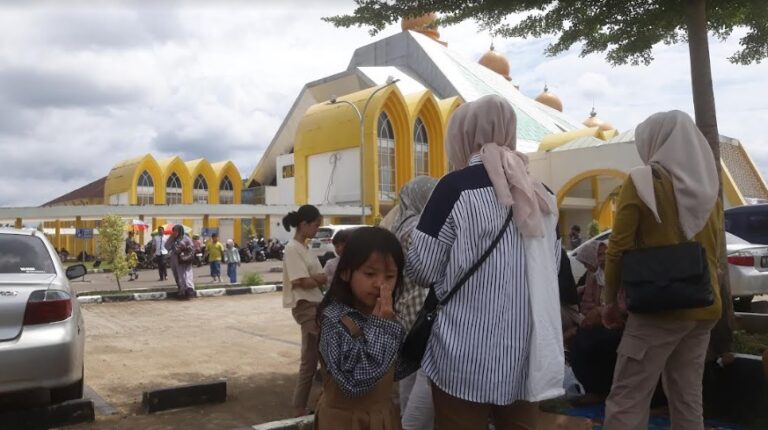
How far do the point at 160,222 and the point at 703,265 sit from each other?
37365mm

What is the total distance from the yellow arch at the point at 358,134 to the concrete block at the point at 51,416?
2849cm

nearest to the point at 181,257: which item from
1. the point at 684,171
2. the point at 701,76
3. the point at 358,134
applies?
the point at 701,76

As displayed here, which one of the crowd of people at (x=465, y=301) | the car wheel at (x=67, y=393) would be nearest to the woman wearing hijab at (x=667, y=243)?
the crowd of people at (x=465, y=301)

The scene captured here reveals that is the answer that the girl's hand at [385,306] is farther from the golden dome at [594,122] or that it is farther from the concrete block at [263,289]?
the golden dome at [594,122]

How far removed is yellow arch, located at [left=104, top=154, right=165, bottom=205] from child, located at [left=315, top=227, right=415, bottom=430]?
4055 cm

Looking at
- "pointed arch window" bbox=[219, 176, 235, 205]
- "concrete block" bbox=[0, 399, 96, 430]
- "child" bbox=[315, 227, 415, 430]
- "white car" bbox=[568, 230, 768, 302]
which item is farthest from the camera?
"pointed arch window" bbox=[219, 176, 235, 205]

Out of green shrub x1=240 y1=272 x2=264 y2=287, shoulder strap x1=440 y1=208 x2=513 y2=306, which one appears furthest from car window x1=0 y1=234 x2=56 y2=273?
green shrub x1=240 y1=272 x2=264 y2=287

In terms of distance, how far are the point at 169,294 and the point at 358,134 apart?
21167 mm

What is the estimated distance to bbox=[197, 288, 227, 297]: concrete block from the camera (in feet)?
45.3

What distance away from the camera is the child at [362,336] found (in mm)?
2100

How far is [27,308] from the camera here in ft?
13.1

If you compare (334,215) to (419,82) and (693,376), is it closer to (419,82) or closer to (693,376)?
(419,82)

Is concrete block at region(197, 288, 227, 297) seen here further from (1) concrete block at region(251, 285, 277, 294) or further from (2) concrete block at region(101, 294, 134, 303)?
(2) concrete block at region(101, 294, 134, 303)

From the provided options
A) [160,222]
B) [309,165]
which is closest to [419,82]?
[309,165]
